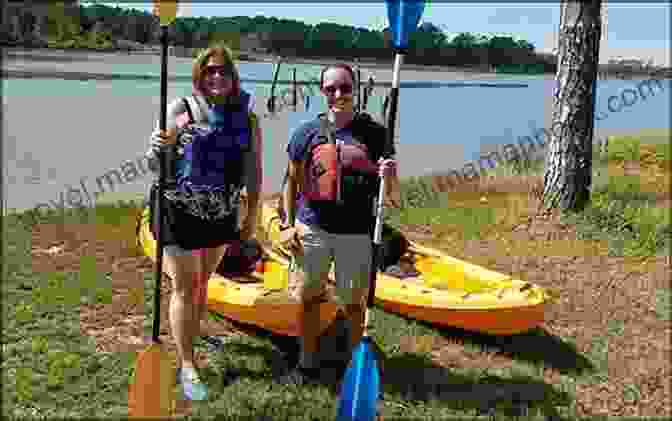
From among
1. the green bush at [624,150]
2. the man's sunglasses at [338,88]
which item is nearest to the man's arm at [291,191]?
the man's sunglasses at [338,88]

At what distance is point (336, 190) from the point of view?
3.14m

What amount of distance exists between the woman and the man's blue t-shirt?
9.0 inches

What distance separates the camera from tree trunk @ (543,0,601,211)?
726cm

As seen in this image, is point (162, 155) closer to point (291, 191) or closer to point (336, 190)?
point (291, 191)

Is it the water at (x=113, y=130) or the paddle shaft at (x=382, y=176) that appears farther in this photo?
the water at (x=113, y=130)

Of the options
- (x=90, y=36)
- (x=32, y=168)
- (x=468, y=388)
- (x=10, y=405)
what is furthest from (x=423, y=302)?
(x=90, y=36)

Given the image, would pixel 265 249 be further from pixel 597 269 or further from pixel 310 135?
pixel 597 269

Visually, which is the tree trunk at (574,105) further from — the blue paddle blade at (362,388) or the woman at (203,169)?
the woman at (203,169)

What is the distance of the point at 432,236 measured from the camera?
7609mm

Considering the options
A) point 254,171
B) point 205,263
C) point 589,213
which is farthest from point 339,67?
point 589,213

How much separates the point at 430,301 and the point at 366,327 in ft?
4.21

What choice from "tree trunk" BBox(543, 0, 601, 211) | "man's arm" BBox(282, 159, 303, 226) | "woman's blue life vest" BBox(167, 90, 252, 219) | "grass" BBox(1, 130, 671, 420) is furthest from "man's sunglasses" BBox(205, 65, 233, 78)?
"tree trunk" BBox(543, 0, 601, 211)

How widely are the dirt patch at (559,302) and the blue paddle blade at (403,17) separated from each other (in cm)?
221

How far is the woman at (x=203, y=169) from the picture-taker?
3.01 metres
